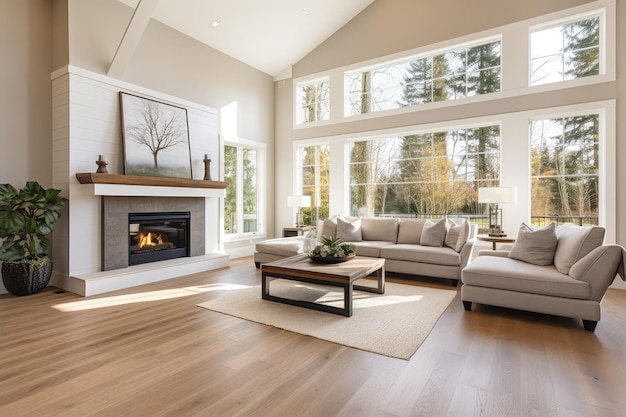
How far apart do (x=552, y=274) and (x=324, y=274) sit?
2.11m

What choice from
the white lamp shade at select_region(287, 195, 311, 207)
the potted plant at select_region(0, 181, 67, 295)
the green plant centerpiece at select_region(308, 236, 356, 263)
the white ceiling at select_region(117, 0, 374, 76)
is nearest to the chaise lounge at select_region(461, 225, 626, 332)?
the green plant centerpiece at select_region(308, 236, 356, 263)

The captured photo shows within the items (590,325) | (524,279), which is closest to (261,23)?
(524,279)

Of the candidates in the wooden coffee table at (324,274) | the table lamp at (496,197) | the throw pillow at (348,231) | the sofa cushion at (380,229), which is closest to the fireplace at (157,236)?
the wooden coffee table at (324,274)

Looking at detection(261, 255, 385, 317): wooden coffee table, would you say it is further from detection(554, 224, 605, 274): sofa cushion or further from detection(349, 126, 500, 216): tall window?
detection(349, 126, 500, 216): tall window

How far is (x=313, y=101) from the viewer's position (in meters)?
7.12

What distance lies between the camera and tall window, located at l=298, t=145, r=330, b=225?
22.9 feet

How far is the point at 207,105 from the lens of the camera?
5977mm

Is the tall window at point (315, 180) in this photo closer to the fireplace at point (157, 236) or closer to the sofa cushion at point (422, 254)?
the sofa cushion at point (422, 254)

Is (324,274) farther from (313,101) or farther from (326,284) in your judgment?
(313,101)

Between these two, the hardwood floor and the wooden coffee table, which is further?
the wooden coffee table

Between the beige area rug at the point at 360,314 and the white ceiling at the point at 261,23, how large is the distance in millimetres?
4418

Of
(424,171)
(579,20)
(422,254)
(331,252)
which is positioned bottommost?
(422,254)

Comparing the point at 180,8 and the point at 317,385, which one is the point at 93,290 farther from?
the point at 180,8

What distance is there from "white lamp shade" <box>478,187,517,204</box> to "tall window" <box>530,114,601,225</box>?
78 cm
